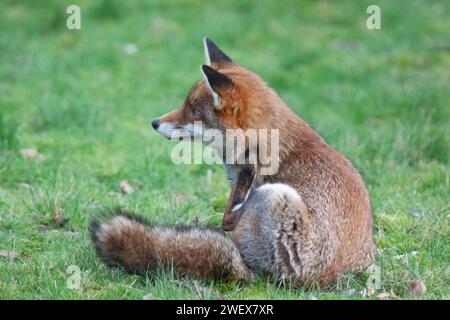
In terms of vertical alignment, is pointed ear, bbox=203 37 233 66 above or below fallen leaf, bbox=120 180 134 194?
above

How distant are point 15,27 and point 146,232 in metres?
9.03

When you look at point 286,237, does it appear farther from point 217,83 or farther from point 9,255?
point 9,255

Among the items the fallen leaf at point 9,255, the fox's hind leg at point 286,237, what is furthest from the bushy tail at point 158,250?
the fallen leaf at point 9,255

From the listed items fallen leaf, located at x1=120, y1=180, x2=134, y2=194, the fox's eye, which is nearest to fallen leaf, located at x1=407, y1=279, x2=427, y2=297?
the fox's eye

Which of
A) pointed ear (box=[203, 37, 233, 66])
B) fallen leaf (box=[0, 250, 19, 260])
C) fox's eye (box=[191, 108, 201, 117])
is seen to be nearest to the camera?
fallen leaf (box=[0, 250, 19, 260])

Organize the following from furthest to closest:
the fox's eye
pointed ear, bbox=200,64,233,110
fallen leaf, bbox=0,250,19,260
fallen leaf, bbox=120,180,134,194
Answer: fallen leaf, bbox=120,180,134,194 → the fox's eye → fallen leaf, bbox=0,250,19,260 → pointed ear, bbox=200,64,233,110

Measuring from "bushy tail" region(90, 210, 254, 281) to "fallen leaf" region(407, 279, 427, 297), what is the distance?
3.71ft

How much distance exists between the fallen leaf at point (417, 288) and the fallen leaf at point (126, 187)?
310cm

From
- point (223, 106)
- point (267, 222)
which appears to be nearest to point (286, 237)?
point (267, 222)

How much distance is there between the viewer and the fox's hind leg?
5.14 m

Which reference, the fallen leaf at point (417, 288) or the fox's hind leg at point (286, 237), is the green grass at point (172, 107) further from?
the fox's hind leg at point (286, 237)

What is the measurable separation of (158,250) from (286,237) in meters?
0.83

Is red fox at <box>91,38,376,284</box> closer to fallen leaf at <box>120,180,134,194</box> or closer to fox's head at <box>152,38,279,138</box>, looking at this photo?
fox's head at <box>152,38,279,138</box>

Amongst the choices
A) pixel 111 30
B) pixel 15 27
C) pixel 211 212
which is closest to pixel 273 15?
pixel 111 30
